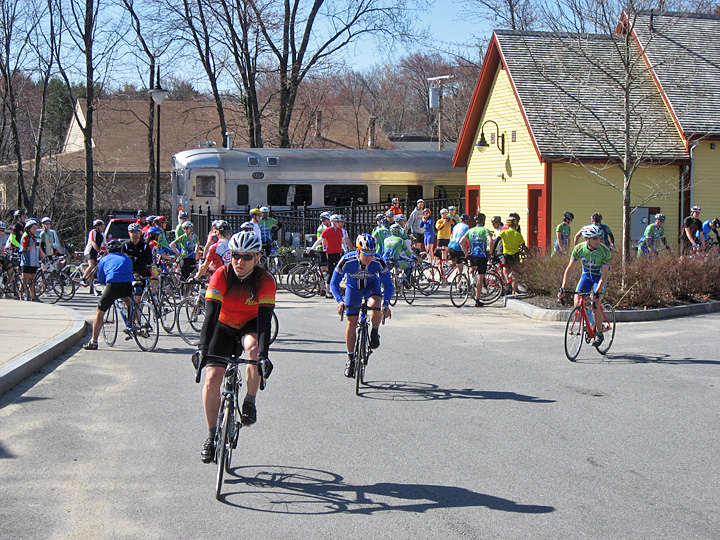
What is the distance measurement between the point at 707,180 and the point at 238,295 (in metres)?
21.1

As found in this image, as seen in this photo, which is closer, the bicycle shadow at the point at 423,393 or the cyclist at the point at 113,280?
the bicycle shadow at the point at 423,393

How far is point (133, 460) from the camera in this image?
6633 mm

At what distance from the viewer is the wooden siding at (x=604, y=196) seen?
924 inches

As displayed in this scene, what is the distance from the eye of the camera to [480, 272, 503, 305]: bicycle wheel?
58.3 feet

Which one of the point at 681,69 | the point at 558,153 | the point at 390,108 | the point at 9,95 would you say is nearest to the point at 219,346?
the point at 558,153

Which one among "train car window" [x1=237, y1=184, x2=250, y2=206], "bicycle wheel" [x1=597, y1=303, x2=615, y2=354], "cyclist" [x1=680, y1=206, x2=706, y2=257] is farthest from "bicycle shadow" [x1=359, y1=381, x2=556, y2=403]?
"train car window" [x1=237, y1=184, x2=250, y2=206]

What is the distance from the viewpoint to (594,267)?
36.8 feet

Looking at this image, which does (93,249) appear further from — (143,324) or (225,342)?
(225,342)

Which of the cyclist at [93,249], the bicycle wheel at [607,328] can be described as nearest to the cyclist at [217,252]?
the cyclist at [93,249]

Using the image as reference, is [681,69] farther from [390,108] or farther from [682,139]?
[390,108]

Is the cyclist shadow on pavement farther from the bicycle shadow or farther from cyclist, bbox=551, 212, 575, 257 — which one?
cyclist, bbox=551, 212, 575, 257

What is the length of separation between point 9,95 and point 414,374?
29.4 metres

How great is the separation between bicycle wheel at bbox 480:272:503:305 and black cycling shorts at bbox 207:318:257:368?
11984mm

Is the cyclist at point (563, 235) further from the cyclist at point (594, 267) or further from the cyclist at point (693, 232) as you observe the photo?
the cyclist at point (594, 267)
